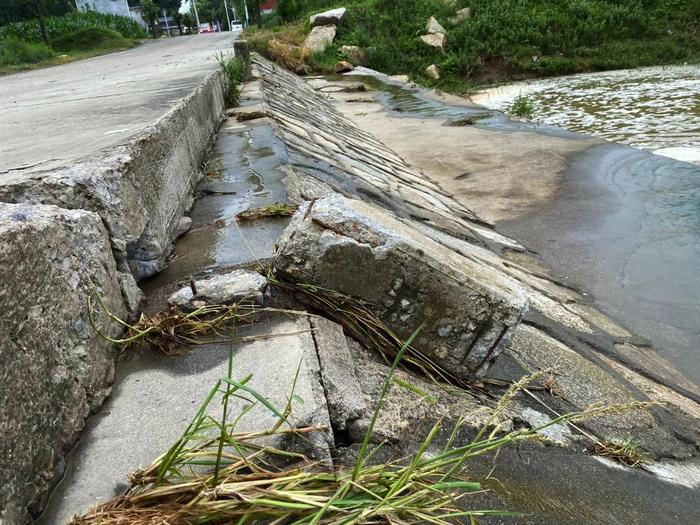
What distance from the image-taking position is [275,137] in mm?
4207

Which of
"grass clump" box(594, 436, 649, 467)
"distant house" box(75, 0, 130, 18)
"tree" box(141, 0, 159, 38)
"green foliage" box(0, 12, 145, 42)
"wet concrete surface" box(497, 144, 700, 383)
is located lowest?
"wet concrete surface" box(497, 144, 700, 383)

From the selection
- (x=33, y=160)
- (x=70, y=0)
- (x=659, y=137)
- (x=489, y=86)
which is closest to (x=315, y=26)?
(x=489, y=86)

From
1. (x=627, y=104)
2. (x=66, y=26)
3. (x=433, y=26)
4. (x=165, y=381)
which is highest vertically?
(x=66, y=26)

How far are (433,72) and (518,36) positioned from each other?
4.02m

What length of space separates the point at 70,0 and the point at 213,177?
135ft

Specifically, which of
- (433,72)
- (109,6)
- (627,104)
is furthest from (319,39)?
(109,6)

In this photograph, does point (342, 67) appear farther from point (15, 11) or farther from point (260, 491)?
point (15, 11)

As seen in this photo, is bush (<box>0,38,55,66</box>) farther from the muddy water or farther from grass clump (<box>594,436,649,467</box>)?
grass clump (<box>594,436,649,467</box>)

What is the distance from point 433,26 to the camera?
2189 centimetres

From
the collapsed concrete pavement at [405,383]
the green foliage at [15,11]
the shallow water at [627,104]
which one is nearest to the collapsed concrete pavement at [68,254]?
the collapsed concrete pavement at [405,383]

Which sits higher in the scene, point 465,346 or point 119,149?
point 119,149

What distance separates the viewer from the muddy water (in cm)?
375

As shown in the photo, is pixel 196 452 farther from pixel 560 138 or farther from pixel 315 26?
pixel 315 26

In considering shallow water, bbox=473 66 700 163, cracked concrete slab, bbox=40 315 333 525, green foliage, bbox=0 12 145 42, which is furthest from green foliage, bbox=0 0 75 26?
cracked concrete slab, bbox=40 315 333 525
